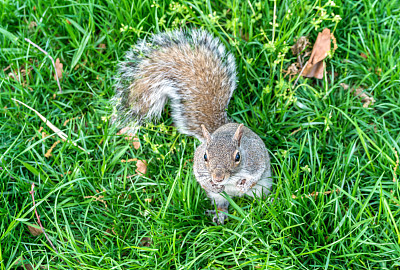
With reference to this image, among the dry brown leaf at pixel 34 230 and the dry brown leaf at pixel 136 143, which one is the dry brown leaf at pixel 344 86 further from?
the dry brown leaf at pixel 34 230

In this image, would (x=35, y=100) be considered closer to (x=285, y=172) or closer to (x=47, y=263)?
(x=47, y=263)

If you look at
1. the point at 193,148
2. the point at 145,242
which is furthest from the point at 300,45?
the point at 145,242

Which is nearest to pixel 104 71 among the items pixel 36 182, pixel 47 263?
pixel 36 182

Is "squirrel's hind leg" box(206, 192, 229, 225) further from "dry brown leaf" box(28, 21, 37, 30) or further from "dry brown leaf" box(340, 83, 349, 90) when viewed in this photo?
"dry brown leaf" box(28, 21, 37, 30)

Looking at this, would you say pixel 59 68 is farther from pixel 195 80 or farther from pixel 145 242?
pixel 145 242

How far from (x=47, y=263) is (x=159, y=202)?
0.66 m

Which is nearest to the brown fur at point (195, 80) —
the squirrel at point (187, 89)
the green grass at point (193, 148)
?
the squirrel at point (187, 89)

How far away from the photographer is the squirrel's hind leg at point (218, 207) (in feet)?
6.72

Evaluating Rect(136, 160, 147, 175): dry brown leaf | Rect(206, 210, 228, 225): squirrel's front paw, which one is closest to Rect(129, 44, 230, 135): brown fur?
Rect(136, 160, 147, 175): dry brown leaf

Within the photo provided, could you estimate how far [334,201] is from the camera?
1931 millimetres

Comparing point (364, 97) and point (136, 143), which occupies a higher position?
point (364, 97)

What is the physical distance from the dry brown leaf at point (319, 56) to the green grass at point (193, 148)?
73 mm

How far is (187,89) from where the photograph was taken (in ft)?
6.97

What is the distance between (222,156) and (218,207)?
54 centimetres
